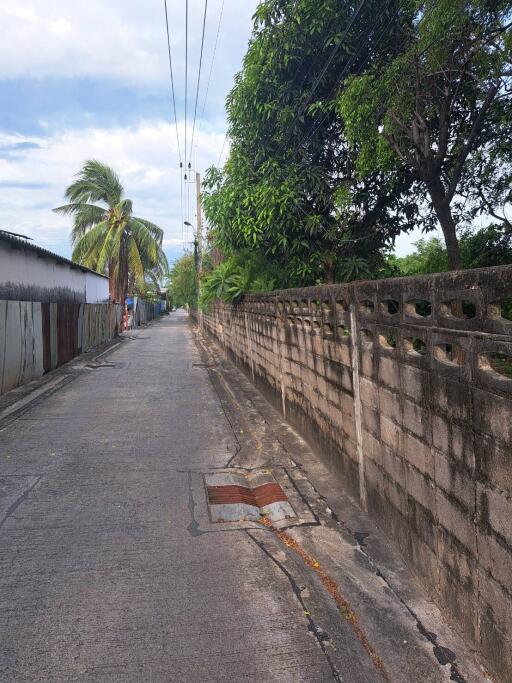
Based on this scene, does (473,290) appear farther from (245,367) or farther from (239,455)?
(245,367)

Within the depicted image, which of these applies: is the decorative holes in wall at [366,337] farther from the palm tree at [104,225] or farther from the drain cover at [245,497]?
the palm tree at [104,225]

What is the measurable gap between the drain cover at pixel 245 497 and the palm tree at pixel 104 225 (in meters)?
25.3

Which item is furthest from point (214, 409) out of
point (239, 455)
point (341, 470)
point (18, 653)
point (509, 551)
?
point (509, 551)

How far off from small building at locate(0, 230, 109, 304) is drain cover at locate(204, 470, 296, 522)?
30.2ft

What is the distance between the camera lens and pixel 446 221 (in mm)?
9180

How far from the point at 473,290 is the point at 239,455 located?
430 centimetres

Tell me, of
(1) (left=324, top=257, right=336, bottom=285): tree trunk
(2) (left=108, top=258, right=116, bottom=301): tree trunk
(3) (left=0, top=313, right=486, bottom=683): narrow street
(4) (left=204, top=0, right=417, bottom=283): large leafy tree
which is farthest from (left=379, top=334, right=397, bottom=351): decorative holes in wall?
(2) (left=108, top=258, right=116, bottom=301): tree trunk

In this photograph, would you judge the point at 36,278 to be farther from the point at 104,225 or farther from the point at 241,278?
the point at 104,225

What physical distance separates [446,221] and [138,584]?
7725mm

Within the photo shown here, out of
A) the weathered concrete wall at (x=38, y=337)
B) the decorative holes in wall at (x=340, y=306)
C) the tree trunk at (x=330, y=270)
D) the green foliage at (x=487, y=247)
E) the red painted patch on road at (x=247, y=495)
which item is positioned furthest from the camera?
the weathered concrete wall at (x=38, y=337)

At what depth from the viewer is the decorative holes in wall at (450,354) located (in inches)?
113

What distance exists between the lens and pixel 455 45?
799 cm

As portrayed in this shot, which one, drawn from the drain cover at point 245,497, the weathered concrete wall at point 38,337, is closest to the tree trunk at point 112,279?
the weathered concrete wall at point 38,337

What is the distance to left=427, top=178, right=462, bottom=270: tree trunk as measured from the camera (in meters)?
8.71
